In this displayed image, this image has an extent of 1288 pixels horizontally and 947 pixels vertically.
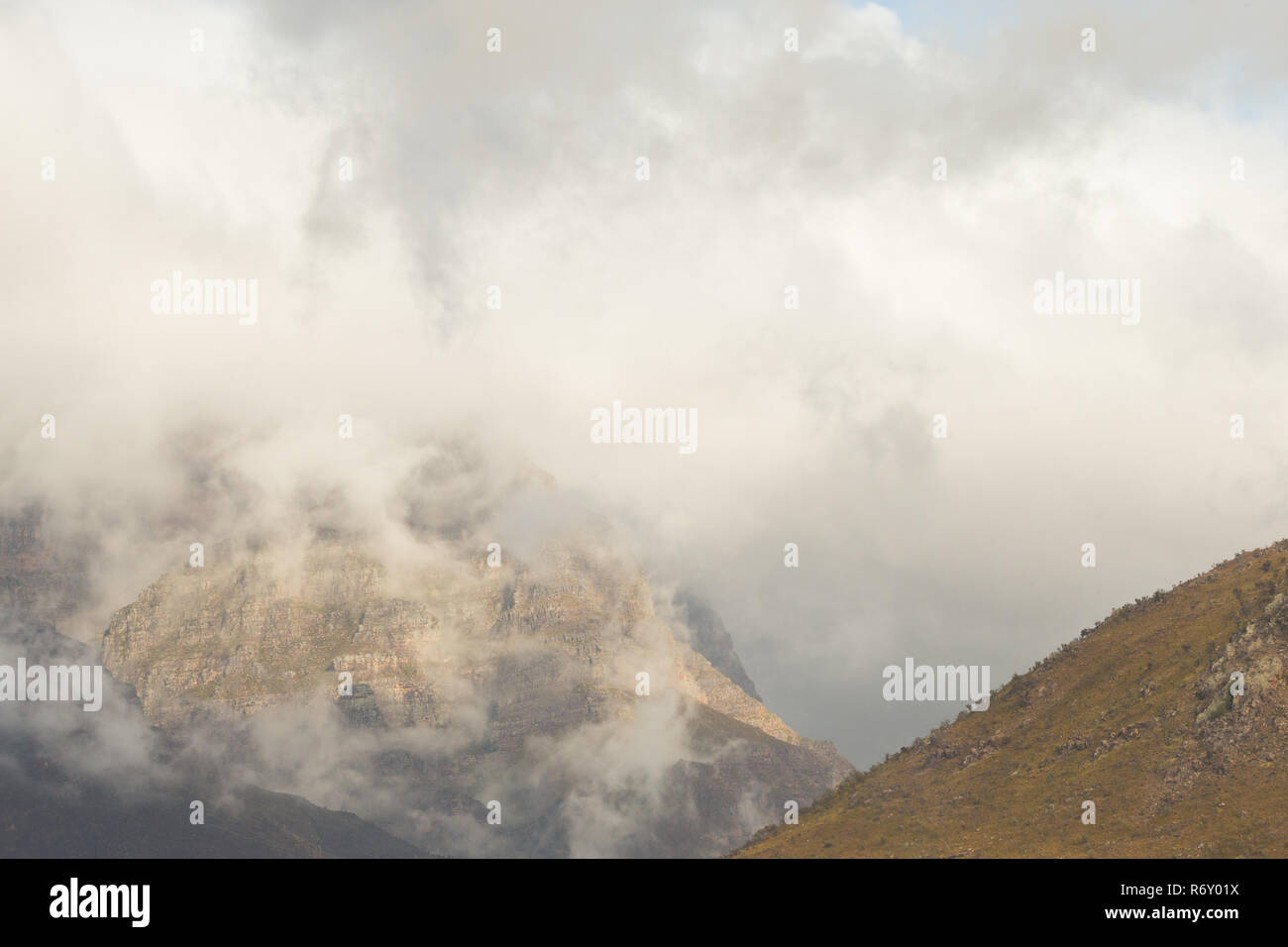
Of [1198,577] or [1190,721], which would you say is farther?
[1198,577]

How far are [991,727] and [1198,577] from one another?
80.8 ft

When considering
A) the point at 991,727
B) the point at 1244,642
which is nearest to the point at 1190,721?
the point at 1244,642

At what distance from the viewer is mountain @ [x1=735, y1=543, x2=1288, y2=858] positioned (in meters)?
87.3

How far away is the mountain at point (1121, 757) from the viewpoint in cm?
8731

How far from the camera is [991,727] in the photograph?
378 ft

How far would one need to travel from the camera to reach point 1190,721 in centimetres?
9594

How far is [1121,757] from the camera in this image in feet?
321
